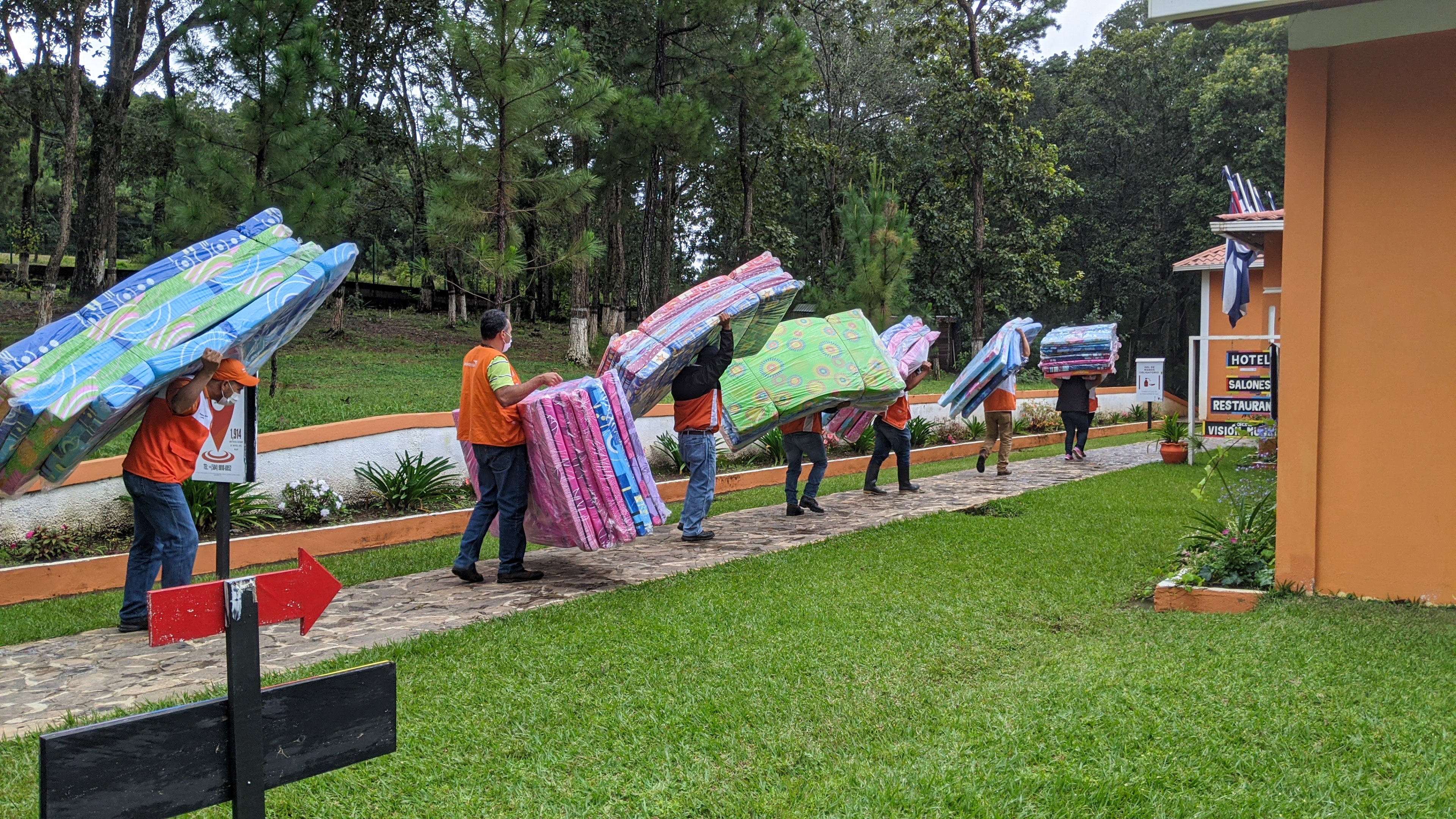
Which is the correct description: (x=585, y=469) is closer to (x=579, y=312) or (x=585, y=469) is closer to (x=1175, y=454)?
(x=1175, y=454)

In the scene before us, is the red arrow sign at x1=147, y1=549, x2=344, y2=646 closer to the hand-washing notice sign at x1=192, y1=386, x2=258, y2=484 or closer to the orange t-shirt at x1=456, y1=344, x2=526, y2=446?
the hand-washing notice sign at x1=192, y1=386, x2=258, y2=484

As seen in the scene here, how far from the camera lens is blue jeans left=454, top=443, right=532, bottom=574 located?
6742mm

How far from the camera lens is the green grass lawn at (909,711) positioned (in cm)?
336

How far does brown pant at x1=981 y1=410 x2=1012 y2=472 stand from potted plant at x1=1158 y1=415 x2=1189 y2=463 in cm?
263

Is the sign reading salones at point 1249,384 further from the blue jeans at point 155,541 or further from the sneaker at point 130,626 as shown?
the sneaker at point 130,626

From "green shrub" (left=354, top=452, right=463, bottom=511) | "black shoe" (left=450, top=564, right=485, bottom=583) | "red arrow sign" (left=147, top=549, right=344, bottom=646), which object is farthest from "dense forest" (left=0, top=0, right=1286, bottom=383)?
"red arrow sign" (left=147, top=549, right=344, bottom=646)

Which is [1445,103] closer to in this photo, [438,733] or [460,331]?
[438,733]

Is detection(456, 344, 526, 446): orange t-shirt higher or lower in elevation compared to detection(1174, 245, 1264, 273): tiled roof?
lower

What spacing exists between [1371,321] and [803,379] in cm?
483

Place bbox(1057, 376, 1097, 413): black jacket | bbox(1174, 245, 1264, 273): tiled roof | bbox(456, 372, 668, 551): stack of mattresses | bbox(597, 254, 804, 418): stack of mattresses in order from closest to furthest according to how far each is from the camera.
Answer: bbox(456, 372, 668, 551): stack of mattresses, bbox(597, 254, 804, 418): stack of mattresses, bbox(1057, 376, 1097, 413): black jacket, bbox(1174, 245, 1264, 273): tiled roof

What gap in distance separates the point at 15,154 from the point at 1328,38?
3957 cm

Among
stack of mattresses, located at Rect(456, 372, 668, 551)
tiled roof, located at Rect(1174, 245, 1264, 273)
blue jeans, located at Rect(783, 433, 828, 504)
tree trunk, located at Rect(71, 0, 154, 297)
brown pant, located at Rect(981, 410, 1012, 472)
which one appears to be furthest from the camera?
tiled roof, located at Rect(1174, 245, 1264, 273)

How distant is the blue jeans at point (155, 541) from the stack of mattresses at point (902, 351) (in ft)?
23.2

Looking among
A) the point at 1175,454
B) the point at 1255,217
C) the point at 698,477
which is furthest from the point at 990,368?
the point at 698,477
